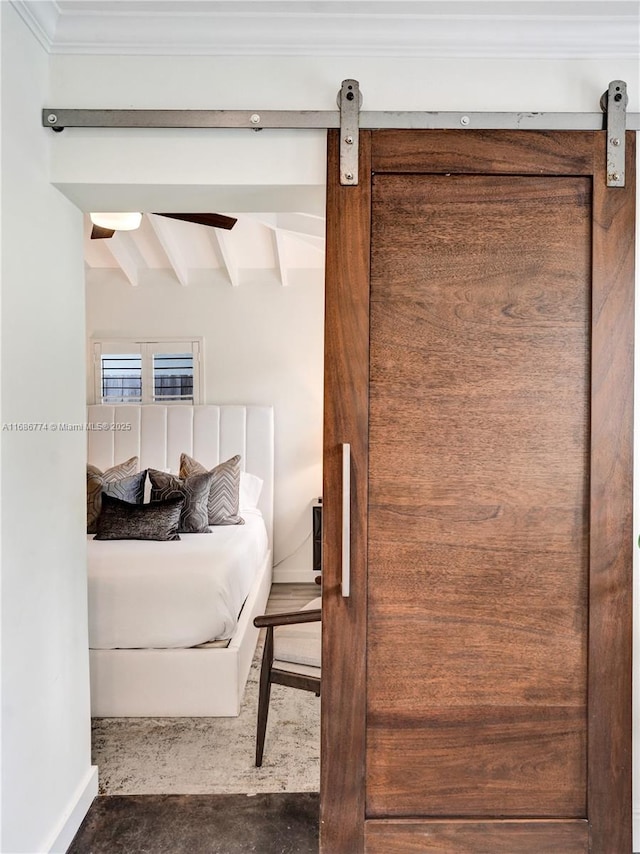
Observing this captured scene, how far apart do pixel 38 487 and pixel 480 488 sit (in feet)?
4.23

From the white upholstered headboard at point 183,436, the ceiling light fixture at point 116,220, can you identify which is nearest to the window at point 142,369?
the white upholstered headboard at point 183,436

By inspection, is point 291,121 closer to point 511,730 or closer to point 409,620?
point 409,620

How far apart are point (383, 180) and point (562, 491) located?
1066 millimetres

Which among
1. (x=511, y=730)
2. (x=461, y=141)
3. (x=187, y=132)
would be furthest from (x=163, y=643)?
(x=461, y=141)

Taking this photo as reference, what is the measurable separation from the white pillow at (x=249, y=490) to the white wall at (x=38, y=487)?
253 cm

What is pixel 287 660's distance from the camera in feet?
7.82

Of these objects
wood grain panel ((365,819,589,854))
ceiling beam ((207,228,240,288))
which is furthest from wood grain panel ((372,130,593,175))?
ceiling beam ((207,228,240,288))

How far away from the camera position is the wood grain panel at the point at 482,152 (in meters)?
1.76

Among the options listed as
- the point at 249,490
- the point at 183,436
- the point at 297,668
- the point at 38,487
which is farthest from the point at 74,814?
the point at 183,436

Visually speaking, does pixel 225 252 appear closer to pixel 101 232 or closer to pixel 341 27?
pixel 101 232

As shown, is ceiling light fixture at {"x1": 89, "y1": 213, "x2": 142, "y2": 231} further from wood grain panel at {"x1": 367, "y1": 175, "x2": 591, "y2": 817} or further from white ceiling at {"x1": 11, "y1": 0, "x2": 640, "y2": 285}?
wood grain panel at {"x1": 367, "y1": 175, "x2": 591, "y2": 817}

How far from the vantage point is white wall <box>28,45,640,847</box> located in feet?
5.90

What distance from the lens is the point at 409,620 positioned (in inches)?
69.8

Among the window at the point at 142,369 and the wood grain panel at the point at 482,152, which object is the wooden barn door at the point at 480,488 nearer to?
the wood grain panel at the point at 482,152
